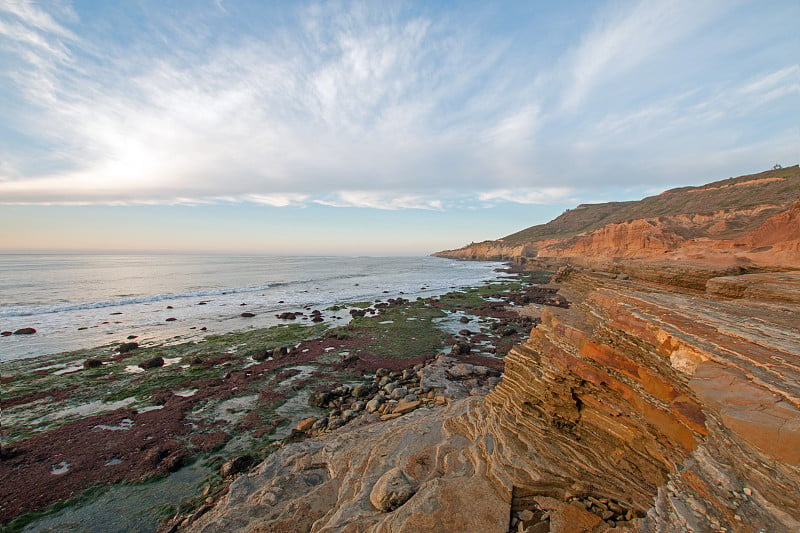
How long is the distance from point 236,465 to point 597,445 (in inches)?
343

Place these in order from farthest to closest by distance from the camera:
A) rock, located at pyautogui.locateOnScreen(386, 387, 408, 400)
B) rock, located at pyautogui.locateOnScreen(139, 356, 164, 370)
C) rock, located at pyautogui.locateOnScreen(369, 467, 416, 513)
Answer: rock, located at pyautogui.locateOnScreen(139, 356, 164, 370)
rock, located at pyautogui.locateOnScreen(386, 387, 408, 400)
rock, located at pyautogui.locateOnScreen(369, 467, 416, 513)

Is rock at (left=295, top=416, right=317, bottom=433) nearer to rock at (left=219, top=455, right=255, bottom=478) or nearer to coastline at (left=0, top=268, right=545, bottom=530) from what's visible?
coastline at (left=0, top=268, right=545, bottom=530)

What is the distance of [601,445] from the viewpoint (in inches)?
256

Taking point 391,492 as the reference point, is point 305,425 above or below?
below

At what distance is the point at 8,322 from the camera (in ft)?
82.8

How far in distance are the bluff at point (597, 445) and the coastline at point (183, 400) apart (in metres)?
2.29

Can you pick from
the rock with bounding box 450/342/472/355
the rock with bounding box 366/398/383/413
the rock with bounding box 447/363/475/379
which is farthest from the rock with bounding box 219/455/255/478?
the rock with bounding box 450/342/472/355

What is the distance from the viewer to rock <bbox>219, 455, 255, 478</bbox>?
8516 millimetres

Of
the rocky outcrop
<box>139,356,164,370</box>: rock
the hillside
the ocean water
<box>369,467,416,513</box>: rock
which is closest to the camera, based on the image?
<box>369,467,416,513</box>: rock

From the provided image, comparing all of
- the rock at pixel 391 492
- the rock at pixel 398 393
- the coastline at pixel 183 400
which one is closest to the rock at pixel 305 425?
the coastline at pixel 183 400

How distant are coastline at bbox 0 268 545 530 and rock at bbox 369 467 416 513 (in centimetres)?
408

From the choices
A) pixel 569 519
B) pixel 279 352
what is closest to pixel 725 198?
pixel 279 352

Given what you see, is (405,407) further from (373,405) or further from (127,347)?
(127,347)

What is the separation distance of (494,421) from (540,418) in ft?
3.95
